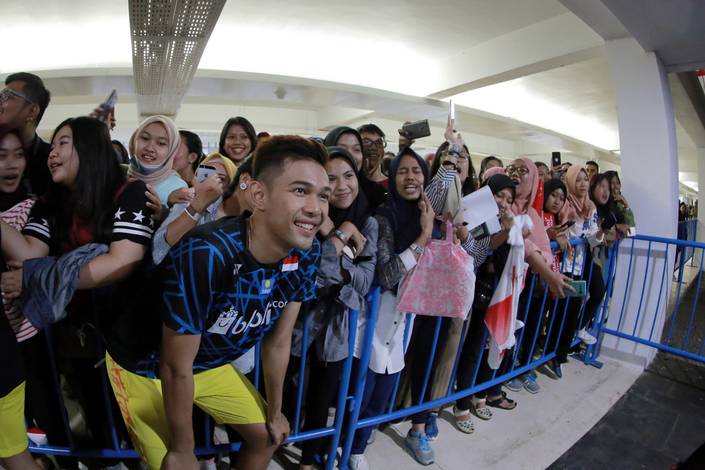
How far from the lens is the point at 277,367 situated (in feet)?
4.69

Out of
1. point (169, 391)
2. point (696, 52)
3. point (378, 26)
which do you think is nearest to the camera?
point (169, 391)

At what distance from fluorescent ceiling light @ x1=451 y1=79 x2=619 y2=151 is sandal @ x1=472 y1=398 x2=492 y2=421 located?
611cm

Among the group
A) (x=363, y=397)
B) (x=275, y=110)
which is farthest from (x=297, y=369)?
(x=275, y=110)

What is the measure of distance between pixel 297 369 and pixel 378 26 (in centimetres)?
482

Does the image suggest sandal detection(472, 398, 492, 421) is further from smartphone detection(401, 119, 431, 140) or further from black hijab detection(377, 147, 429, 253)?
smartphone detection(401, 119, 431, 140)

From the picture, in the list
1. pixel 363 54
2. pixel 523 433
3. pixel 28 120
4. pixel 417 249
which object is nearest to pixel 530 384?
pixel 523 433

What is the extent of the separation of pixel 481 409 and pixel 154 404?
6.79ft

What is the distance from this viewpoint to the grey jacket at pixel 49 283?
1.18 m

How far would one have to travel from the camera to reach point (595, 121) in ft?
32.5

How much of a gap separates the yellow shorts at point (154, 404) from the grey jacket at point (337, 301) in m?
0.40

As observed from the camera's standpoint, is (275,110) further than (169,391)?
Yes

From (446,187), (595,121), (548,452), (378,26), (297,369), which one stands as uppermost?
(595,121)

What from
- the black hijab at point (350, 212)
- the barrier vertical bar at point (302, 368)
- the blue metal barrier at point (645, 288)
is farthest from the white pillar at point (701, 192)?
the barrier vertical bar at point (302, 368)

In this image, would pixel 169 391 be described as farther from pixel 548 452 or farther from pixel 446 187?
pixel 548 452
